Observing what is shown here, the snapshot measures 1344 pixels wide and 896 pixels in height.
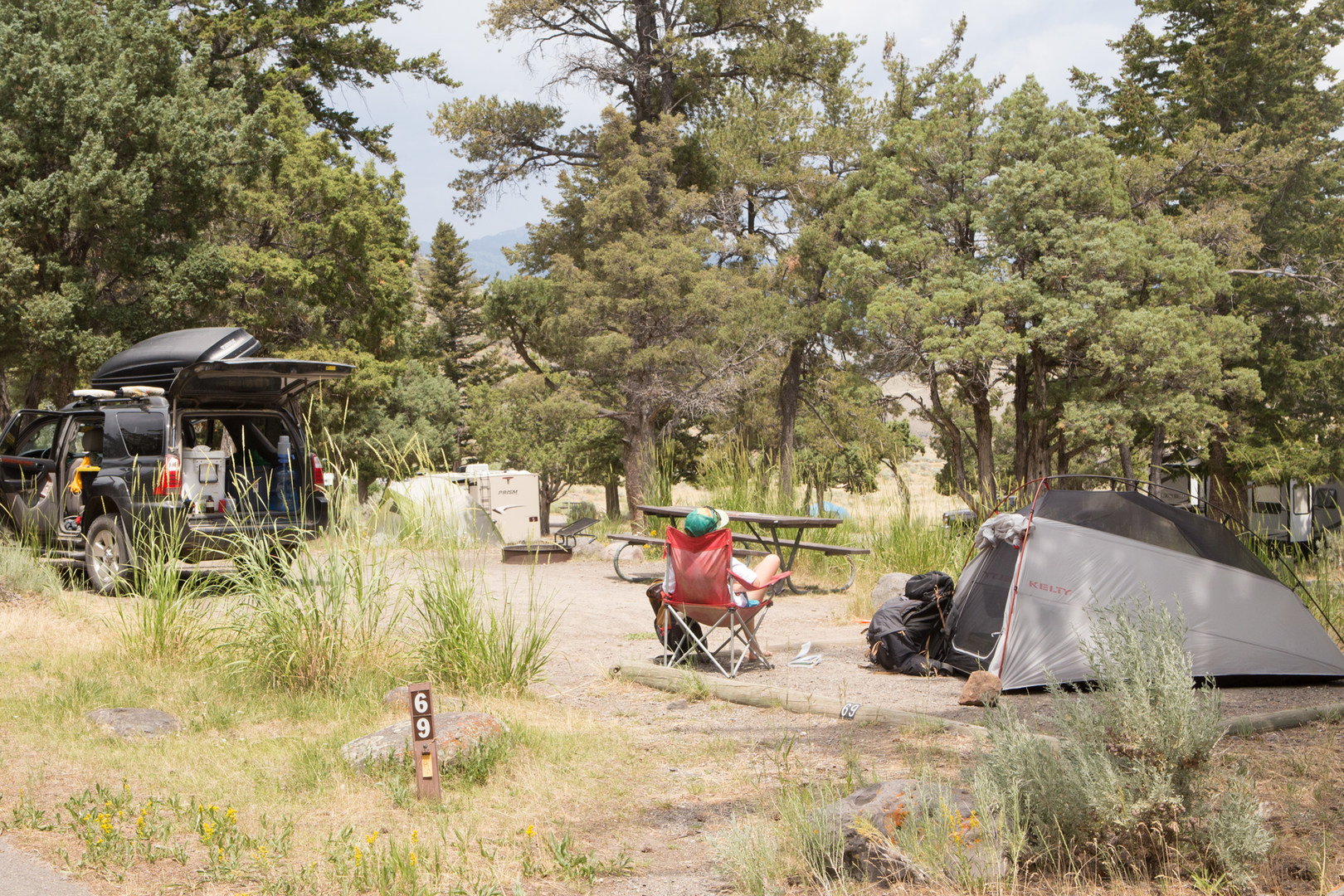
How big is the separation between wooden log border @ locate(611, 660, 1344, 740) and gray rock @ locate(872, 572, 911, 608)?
3.61 metres

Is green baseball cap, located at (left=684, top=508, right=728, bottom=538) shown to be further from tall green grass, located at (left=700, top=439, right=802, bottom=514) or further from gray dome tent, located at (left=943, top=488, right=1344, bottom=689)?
tall green grass, located at (left=700, top=439, right=802, bottom=514)

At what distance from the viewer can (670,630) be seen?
7160mm

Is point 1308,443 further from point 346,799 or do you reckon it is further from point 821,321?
point 346,799

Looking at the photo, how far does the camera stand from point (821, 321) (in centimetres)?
2214

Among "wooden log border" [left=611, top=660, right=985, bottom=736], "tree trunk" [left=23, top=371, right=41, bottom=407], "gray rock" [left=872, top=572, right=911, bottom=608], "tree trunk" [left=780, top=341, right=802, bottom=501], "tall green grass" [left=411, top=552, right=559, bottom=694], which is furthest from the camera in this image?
"tree trunk" [left=780, top=341, right=802, bottom=501]

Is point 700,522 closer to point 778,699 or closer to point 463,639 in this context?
point 778,699

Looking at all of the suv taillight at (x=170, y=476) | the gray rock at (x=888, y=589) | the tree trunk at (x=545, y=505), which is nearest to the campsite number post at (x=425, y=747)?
the suv taillight at (x=170, y=476)

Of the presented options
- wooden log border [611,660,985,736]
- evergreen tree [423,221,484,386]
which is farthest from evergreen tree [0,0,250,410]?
evergreen tree [423,221,484,386]

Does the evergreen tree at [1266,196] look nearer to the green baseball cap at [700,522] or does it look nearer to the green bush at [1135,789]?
the green baseball cap at [700,522]

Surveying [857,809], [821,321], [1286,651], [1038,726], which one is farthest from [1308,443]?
[857,809]

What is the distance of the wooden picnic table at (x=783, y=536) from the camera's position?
404 inches

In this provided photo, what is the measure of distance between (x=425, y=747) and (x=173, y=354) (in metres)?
6.72

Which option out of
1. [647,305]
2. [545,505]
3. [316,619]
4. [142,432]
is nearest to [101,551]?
[142,432]

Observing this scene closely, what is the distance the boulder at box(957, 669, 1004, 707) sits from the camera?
236 inches
